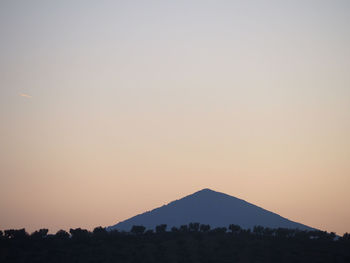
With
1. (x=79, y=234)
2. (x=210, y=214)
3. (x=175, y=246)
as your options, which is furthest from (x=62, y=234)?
(x=210, y=214)

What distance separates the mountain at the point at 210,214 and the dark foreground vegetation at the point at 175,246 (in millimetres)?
54671

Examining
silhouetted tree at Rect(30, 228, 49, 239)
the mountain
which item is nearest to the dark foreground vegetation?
silhouetted tree at Rect(30, 228, 49, 239)

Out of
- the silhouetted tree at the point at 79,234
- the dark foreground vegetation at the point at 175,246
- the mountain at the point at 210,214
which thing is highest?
the mountain at the point at 210,214

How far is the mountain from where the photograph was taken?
14000cm

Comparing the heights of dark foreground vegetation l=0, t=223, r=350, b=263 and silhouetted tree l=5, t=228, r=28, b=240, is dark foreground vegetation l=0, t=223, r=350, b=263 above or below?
below

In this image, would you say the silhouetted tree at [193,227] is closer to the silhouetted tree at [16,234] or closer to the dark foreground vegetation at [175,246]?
the dark foreground vegetation at [175,246]

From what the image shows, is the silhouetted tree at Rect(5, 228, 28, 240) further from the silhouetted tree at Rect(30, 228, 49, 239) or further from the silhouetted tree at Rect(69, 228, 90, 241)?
the silhouetted tree at Rect(69, 228, 90, 241)

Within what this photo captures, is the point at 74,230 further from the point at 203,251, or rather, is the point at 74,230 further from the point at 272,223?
the point at 272,223

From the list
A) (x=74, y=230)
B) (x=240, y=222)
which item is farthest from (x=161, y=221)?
(x=74, y=230)

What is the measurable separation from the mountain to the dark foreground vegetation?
179 ft

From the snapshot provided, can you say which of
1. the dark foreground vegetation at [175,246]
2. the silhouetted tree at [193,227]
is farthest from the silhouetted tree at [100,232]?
the silhouetted tree at [193,227]

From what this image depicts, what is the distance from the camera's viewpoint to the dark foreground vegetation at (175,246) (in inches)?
2864

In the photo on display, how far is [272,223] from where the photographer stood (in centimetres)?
13612

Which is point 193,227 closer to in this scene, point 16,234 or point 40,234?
point 40,234
